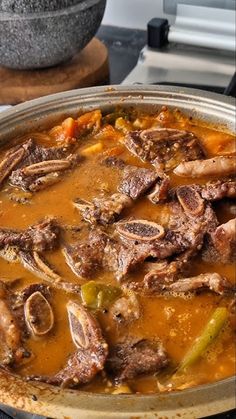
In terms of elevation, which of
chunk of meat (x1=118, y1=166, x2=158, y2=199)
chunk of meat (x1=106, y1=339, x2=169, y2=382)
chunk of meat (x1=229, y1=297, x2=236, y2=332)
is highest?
chunk of meat (x1=118, y1=166, x2=158, y2=199)

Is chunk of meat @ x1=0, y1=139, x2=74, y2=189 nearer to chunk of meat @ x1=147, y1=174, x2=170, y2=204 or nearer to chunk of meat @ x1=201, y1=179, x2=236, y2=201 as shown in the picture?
chunk of meat @ x1=147, y1=174, x2=170, y2=204

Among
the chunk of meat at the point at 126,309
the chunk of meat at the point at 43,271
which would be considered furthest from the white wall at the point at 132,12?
the chunk of meat at the point at 126,309

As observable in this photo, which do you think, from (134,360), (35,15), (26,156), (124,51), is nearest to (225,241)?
(134,360)

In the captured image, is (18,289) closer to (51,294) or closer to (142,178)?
(51,294)

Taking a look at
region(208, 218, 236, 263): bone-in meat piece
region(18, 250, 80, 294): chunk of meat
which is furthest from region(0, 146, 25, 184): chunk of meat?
region(208, 218, 236, 263): bone-in meat piece

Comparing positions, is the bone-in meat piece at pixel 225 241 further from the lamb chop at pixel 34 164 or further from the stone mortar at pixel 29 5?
the stone mortar at pixel 29 5

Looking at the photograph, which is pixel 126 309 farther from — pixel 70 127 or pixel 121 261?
pixel 70 127

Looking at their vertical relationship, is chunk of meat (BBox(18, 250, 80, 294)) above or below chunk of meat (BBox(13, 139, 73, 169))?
below
